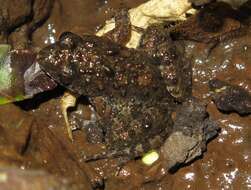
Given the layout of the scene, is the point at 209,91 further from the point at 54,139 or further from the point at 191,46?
the point at 54,139

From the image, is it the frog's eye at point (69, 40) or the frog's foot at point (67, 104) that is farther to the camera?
the frog's foot at point (67, 104)

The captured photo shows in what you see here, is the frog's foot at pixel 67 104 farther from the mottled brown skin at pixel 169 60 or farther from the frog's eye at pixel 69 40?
the mottled brown skin at pixel 169 60

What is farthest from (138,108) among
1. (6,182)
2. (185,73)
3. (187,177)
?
(6,182)

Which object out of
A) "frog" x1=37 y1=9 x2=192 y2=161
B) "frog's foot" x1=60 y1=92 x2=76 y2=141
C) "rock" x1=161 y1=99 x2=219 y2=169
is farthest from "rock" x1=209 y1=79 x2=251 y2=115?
"frog's foot" x1=60 y1=92 x2=76 y2=141

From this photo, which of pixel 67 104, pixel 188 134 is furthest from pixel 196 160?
pixel 67 104

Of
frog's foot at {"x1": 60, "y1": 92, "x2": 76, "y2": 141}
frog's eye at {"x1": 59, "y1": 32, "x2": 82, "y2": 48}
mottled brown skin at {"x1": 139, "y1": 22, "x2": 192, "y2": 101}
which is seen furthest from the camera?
frog's foot at {"x1": 60, "y1": 92, "x2": 76, "y2": 141}

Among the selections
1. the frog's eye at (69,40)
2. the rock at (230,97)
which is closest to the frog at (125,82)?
the frog's eye at (69,40)

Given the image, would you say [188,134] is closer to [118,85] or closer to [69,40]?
[118,85]

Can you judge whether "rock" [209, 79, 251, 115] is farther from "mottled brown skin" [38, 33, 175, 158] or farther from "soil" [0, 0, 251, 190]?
"mottled brown skin" [38, 33, 175, 158]
